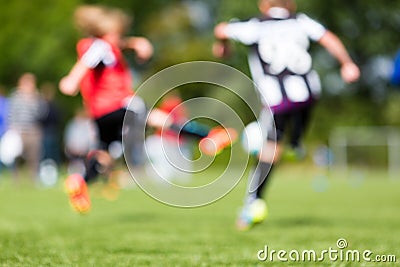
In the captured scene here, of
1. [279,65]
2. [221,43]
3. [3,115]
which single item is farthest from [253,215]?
[3,115]

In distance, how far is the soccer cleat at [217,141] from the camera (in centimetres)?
700

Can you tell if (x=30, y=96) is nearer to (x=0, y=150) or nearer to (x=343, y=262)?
(x=0, y=150)

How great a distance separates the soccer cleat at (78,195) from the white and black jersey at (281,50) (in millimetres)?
1721

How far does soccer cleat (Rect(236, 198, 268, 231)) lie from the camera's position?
21.6 ft

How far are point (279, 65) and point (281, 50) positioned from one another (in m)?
0.13

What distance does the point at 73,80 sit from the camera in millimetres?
6965

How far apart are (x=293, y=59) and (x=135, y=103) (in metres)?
1.48

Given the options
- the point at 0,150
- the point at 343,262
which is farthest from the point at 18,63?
the point at 343,262

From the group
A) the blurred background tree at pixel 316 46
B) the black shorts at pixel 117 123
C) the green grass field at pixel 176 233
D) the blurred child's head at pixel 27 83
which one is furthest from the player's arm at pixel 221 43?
the blurred background tree at pixel 316 46

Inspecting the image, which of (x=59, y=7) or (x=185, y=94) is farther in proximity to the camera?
(x=185, y=94)

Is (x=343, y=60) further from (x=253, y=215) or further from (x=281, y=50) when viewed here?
(x=253, y=215)

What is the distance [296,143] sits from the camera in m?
7.14

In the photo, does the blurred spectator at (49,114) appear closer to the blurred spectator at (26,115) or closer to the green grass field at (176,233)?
the blurred spectator at (26,115)

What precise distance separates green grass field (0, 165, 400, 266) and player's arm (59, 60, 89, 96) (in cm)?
112
